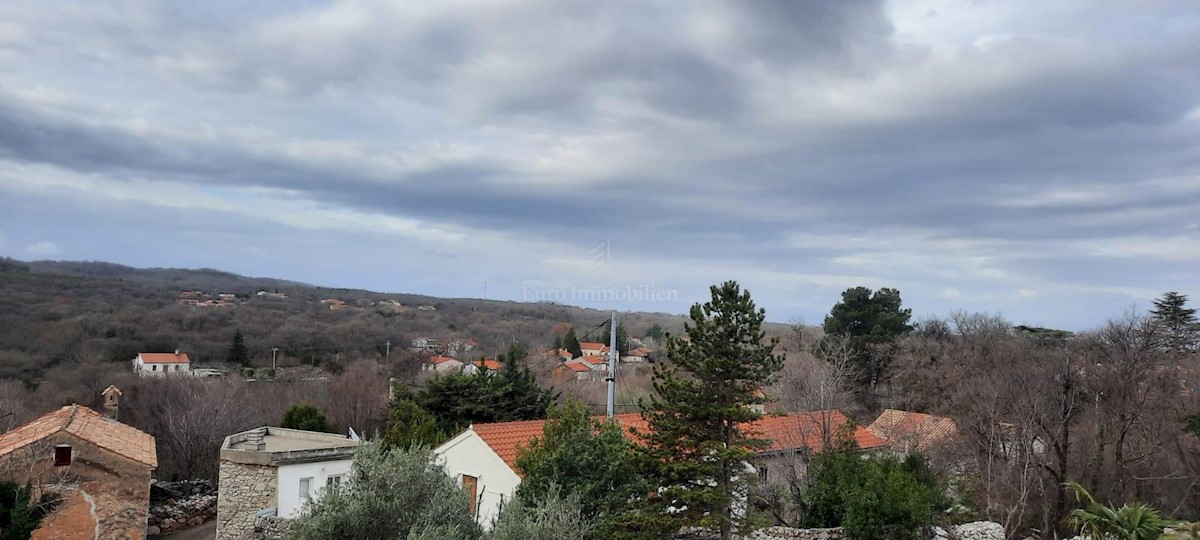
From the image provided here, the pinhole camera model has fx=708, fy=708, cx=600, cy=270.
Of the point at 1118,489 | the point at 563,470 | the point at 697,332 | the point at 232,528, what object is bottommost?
the point at 232,528

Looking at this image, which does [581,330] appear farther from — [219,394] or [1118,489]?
[1118,489]

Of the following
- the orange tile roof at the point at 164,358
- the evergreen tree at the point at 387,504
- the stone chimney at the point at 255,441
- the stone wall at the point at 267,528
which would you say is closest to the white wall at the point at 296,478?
the stone wall at the point at 267,528

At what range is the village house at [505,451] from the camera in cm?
1687

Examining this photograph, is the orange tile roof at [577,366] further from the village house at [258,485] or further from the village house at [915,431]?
the village house at [258,485]

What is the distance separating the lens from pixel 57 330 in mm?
56031

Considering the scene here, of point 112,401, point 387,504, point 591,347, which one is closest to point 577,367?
point 591,347

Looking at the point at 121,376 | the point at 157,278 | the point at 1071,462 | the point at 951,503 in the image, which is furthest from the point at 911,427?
the point at 157,278

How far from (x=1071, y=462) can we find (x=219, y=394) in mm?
37307

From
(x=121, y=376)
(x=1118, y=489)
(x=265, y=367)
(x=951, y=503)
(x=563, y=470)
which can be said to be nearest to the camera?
(x=563, y=470)

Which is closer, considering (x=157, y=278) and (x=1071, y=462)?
(x=1071, y=462)

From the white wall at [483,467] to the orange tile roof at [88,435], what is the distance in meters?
8.87

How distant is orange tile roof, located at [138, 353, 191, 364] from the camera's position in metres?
54.7

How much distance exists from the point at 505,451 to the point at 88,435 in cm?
1175

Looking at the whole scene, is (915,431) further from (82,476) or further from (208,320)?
(208,320)
